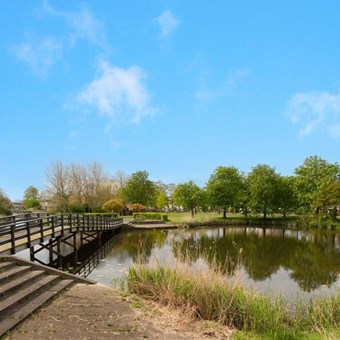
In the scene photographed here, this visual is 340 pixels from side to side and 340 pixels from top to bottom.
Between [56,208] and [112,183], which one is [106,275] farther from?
[112,183]

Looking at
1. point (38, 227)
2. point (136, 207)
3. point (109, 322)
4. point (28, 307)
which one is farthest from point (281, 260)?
point (136, 207)

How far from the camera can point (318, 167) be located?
6166cm

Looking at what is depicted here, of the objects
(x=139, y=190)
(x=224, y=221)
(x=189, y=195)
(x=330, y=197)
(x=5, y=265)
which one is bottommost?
(x=224, y=221)

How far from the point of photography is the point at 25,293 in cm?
863

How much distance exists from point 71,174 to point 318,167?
47181 millimetres

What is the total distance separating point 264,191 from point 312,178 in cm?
844

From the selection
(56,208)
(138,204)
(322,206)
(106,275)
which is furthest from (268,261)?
(56,208)

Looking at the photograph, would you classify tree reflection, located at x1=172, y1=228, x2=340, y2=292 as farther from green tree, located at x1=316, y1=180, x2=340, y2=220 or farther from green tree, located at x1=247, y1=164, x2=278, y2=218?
green tree, located at x1=247, y1=164, x2=278, y2=218

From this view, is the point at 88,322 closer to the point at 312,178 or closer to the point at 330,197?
the point at 330,197

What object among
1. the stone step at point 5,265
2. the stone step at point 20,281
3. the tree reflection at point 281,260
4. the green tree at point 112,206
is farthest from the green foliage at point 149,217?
the stone step at point 20,281

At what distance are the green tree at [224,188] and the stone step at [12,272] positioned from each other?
5290 cm

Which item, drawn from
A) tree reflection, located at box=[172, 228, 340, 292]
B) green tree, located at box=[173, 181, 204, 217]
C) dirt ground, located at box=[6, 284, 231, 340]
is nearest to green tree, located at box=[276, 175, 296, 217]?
green tree, located at box=[173, 181, 204, 217]

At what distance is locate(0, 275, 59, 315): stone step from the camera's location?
7.63 meters

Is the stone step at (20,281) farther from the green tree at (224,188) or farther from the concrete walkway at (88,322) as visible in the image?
the green tree at (224,188)
